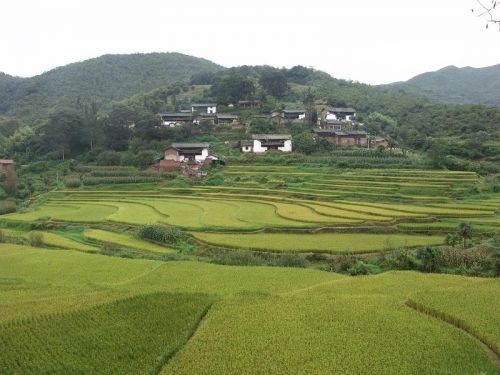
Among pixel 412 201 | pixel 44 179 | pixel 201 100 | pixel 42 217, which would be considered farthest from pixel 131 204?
pixel 201 100

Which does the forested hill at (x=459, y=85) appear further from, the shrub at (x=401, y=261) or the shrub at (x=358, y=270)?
the shrub at (x=358, y=270)

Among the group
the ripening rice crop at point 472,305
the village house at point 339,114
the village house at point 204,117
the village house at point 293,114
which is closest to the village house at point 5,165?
the village house at point 204,117

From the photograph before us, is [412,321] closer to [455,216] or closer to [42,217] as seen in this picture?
[455,216]

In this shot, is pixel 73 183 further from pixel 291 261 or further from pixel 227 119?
pixel 291 261

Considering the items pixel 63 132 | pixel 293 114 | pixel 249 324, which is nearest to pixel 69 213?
pixel 249 324

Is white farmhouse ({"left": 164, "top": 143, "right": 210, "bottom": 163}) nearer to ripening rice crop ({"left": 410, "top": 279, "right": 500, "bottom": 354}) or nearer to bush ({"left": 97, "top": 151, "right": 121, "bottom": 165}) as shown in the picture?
bush ({"left": 97, "top": 151, "right": 121, "bottom": 165})

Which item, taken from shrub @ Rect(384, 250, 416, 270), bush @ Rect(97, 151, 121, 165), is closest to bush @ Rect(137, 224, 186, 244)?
shrub @ Rect(384, 250, 416, 270)
